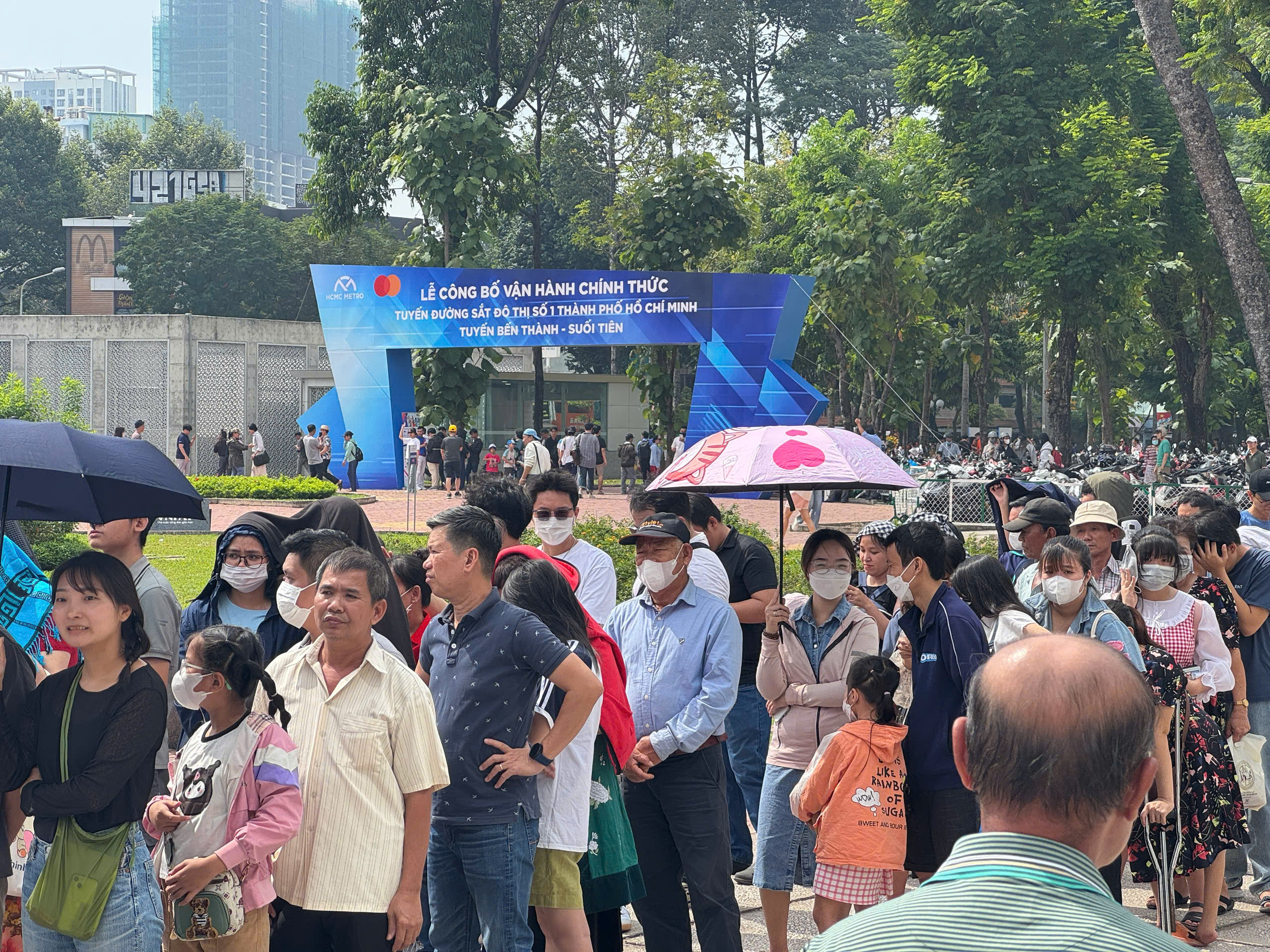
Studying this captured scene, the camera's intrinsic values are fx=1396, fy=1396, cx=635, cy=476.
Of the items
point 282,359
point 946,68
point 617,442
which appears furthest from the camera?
point 282,359

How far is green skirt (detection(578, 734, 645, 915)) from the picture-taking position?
4531 mm

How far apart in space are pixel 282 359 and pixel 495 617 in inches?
1608

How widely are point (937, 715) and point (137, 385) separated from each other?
1596 inches

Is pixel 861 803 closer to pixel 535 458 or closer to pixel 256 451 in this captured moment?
pixel 535 458

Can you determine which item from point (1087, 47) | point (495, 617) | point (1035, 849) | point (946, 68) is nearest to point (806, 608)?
point (495, 617)

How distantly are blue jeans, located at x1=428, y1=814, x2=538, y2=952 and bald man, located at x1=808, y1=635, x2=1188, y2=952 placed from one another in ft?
7.74

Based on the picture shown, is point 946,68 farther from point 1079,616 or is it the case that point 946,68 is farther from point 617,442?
point 1079,616

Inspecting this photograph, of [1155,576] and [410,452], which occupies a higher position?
[410,452]

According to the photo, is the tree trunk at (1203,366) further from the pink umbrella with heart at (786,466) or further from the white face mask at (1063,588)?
the white face mask at (1063,588)

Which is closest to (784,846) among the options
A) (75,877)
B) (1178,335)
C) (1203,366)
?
(75,877)

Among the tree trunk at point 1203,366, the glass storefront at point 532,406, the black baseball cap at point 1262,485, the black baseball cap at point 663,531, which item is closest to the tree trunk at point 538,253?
the glass storefront at point 532,406

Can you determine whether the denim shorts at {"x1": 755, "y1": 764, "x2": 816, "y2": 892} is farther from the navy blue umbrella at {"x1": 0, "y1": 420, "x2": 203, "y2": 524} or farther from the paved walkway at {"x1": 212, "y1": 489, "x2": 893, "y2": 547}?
the paved walkway at {"x1": 212, "y1": 489, "x2": 893, "y2": 547}

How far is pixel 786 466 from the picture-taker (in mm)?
5836

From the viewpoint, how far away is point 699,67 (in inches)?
2163
